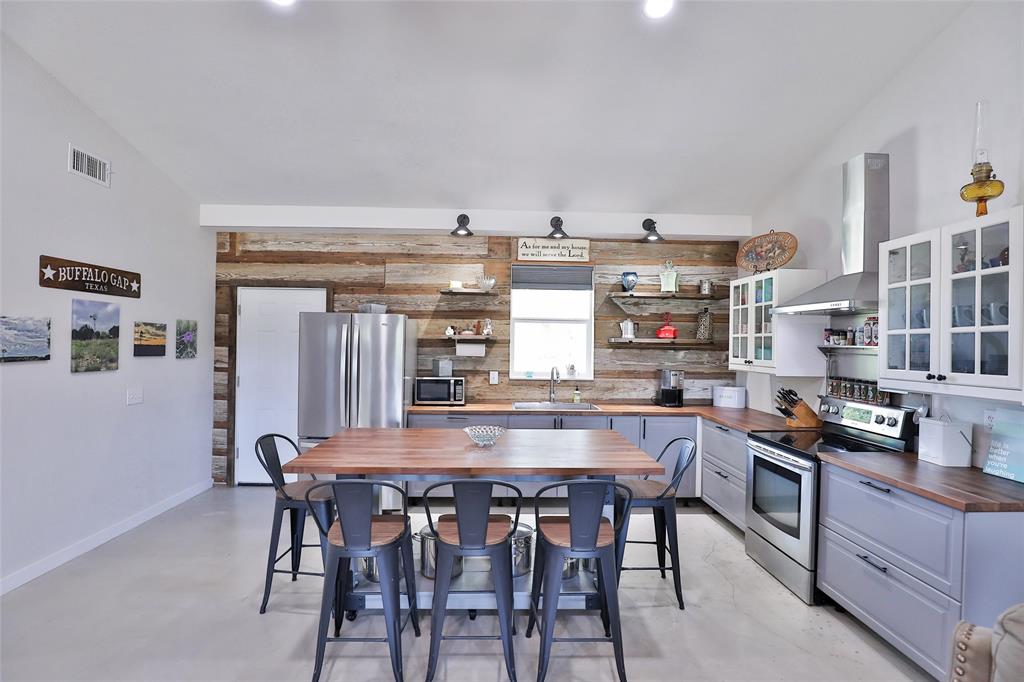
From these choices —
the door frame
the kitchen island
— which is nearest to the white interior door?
the door frame

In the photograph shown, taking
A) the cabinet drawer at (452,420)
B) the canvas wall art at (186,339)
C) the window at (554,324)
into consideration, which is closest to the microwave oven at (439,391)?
the cabinet drawer at (452,420)

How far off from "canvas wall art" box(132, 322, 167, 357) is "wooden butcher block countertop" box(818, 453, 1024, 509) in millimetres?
4843

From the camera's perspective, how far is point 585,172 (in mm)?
4293

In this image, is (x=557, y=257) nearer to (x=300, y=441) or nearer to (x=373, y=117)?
(x=373, y=117)

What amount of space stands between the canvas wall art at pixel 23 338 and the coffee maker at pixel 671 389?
477 centimetres

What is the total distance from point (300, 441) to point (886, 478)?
4.16 meters

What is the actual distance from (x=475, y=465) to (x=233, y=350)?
147 inches

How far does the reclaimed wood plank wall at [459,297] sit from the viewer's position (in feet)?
16.6

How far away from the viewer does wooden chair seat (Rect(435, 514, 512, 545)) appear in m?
2.22

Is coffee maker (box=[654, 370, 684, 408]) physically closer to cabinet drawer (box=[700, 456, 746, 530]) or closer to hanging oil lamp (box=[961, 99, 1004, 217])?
cabinet drawer (box=[700, 456, 746, 530])

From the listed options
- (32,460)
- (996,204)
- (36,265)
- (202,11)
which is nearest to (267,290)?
(36,265)

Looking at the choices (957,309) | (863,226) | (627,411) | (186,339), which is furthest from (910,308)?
(186,339)

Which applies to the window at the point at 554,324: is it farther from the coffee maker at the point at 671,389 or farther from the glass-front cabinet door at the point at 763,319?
the glass-front cabinet door at the point at 763,319

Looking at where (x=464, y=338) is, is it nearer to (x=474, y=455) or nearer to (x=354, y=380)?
(x=354, y=380)
